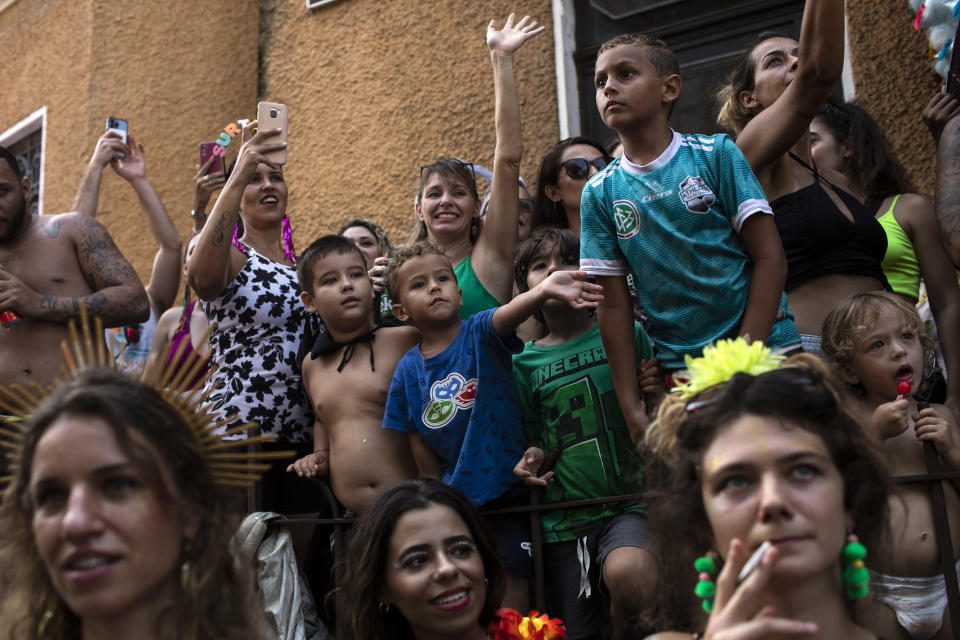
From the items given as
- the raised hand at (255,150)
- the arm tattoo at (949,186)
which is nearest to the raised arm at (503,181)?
the raised hand at (255,150)

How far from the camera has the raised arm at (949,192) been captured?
10.9 ft

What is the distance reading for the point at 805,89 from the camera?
3152 mm

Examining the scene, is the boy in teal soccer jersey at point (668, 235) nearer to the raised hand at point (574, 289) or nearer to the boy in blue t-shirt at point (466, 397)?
the raised hand at point (574, 289)

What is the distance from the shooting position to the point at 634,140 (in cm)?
322

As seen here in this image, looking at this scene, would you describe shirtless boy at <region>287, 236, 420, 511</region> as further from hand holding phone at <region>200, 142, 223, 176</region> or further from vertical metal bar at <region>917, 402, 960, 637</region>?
vertical metal bar at <region>917, 402, 960, 637</region>

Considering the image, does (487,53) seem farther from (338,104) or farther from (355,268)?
(355,268)

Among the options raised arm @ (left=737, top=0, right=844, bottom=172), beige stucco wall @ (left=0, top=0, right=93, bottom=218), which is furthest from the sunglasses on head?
beige stucco wall @ (left=0, top=0, right=93, bottom=218)

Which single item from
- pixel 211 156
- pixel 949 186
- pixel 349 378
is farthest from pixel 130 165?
pixel 949 186

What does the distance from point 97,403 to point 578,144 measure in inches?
102

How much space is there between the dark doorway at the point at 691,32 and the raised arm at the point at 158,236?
241 cm

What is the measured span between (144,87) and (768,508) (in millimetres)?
6272

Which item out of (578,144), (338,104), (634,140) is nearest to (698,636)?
(634,140)

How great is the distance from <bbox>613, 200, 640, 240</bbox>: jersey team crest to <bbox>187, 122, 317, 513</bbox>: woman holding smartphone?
1.57 meters

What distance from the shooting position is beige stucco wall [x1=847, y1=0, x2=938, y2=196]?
486cm
